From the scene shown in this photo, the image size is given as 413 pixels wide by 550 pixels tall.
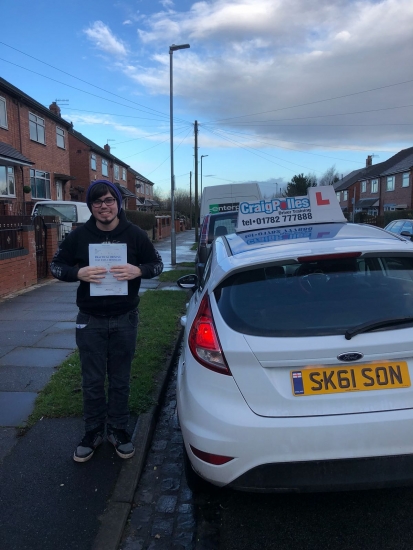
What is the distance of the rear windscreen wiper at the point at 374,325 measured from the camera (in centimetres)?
225

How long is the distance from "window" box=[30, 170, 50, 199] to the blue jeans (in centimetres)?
2085

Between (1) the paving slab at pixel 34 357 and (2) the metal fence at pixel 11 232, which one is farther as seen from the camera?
(2) the metal fence at pixel 11 232

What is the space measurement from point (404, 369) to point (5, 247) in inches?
343

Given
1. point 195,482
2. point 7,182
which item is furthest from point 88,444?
point 7,182

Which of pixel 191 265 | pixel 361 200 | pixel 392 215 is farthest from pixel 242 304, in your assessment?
pixel 361 200

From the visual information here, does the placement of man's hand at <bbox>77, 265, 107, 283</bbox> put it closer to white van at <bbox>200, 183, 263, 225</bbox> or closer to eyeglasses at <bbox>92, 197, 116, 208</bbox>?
eyeglasses at <bbox>92, 197, 116, 208</bbox>

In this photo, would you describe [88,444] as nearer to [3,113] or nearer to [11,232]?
[11,232]

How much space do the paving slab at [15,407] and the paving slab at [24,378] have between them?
0.38ft

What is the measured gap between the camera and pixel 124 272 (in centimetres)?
304

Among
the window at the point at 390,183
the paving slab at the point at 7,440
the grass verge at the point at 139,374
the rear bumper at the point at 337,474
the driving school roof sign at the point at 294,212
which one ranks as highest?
the window at the point at 390,183

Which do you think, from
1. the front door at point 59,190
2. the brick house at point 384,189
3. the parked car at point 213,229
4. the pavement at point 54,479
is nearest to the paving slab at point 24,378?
the pavement at point 54,479

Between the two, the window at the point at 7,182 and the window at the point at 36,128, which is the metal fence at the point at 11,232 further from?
the window at the point at 36,128

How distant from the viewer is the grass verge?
3.91m

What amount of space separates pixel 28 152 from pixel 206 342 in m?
22.0
